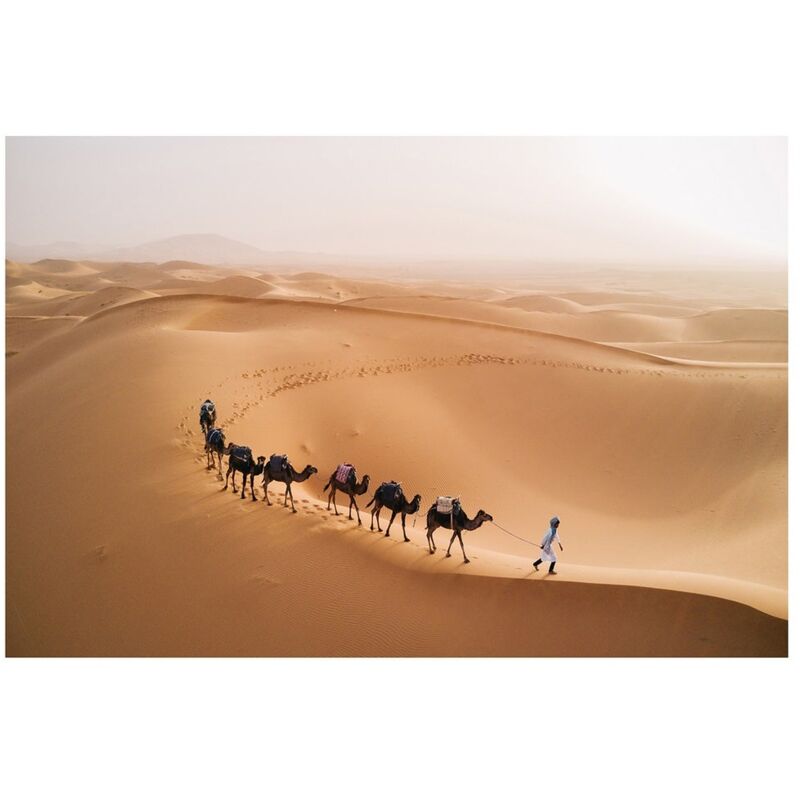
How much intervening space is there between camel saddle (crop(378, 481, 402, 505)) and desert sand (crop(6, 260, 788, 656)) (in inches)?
23.8

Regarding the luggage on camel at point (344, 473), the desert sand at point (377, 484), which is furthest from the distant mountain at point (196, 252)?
the luggage on camel at point (344, 473)

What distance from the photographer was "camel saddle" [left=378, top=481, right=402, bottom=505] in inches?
312

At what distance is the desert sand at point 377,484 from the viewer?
697 cm

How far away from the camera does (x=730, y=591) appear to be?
7105 mm

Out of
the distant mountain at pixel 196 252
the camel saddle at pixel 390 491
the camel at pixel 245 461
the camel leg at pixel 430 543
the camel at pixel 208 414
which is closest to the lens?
the camel leg at pixel 430 543

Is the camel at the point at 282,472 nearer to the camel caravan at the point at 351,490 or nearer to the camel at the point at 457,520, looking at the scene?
the camel caravan at the point at 351,490

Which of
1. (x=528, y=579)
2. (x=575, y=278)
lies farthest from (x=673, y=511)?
(x=575, y=278)

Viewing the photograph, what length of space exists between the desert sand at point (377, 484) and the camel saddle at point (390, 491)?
60 centimetres

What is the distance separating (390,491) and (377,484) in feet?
11.3

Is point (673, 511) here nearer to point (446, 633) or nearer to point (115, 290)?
point (446, 633)

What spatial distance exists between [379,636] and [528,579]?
2.10 m

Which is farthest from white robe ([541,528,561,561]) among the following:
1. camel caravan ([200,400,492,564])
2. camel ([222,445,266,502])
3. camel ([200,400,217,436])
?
camel ([200,400,217,436])

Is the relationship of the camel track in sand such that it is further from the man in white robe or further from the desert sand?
the man in white robe

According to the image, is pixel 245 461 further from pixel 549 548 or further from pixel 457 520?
pixel 549 548
